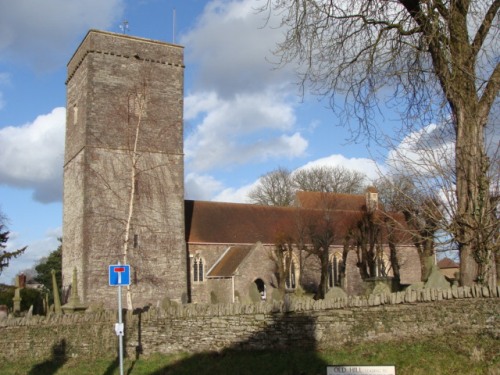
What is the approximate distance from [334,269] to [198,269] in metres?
9.87

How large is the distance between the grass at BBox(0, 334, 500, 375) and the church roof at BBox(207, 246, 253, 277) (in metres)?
20.0

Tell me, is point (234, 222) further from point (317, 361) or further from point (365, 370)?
point (365, 370)

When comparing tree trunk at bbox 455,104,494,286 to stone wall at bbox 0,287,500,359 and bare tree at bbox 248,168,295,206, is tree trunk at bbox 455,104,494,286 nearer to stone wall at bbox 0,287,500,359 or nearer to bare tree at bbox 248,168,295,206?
stone wall at bbox 0,287,500,359

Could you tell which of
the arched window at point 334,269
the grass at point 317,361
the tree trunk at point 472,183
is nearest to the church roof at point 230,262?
the arched window at point 334,269

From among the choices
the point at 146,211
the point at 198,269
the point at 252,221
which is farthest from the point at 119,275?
the point at 252,221

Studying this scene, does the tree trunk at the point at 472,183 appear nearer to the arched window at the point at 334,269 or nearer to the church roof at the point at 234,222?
the church roof at the point at 234,222

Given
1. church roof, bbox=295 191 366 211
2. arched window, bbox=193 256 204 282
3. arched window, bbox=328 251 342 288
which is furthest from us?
church roof, bbox=295 191 366 211

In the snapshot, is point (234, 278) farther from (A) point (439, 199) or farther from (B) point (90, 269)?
(A) point (439, 199)

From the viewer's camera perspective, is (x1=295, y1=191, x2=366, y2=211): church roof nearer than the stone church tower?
No

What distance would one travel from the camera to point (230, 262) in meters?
34.6

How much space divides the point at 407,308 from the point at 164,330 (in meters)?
5.78

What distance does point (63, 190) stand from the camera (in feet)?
112

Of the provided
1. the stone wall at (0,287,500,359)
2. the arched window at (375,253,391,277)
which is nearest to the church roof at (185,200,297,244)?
the arched window at (375,253,391,277)

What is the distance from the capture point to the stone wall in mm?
9289
